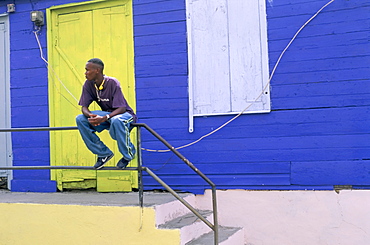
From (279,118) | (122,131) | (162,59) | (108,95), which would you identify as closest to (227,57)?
(162,59)

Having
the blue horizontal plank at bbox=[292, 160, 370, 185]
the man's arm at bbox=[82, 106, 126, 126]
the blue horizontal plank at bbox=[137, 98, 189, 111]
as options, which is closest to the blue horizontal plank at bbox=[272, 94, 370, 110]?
the blue horizontal plank at bbox=[292, 160, 370, 185]

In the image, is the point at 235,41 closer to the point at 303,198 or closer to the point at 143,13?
the point at 143,13

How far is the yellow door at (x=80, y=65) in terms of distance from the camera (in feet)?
20.0

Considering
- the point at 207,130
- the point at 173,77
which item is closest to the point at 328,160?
the point at 207,130

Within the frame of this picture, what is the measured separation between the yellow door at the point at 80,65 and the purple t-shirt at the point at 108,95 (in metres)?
1.47

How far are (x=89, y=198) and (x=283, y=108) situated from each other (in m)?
2.50

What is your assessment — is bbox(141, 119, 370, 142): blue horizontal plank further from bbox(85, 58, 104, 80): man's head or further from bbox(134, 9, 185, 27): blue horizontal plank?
bbox(85, 58, 104, 80): man's head

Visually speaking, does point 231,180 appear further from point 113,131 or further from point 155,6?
point 155,6

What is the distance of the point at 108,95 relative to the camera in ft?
14.8

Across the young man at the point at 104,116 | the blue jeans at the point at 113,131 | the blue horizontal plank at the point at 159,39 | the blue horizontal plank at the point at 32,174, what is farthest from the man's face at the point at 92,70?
the blue horizontal plank at the point at 32,174

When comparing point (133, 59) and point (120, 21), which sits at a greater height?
point (120, 21)

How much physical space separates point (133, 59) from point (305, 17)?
2227mm

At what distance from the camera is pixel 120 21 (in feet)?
20.2

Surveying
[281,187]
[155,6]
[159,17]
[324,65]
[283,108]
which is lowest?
[281,187]
